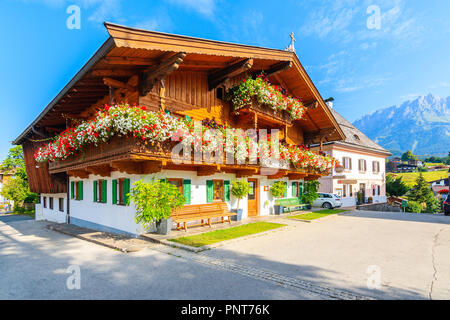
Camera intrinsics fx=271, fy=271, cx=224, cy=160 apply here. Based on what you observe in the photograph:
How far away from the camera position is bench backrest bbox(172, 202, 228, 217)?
1032 cm

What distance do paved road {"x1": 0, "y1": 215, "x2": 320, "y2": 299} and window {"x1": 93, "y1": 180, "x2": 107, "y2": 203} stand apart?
4.02 m

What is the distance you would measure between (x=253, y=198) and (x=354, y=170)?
20.1 metres

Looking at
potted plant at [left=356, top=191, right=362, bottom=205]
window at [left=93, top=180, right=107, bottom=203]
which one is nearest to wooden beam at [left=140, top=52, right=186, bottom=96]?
window at [left=93, top=180, right=107, bottom=203]

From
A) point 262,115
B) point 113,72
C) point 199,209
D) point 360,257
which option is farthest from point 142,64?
point 360,257

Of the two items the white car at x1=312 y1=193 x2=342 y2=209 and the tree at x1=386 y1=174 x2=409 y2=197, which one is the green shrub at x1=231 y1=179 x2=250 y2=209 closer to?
the white car at x1=312 y1=193 x2=342 y2=209

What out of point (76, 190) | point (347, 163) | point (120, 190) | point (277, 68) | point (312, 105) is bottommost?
point (76, 190)

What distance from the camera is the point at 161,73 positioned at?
30.8ft

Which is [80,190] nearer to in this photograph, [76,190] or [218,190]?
[76,190]

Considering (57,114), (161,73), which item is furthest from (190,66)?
(57,114)

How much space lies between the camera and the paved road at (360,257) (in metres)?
5.30

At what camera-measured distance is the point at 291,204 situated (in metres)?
18.5

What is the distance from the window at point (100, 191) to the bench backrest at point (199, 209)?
4220mm

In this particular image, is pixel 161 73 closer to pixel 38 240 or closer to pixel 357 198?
pixel 38 240

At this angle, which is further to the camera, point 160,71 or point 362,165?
point 362,165
